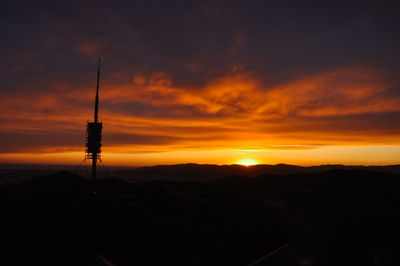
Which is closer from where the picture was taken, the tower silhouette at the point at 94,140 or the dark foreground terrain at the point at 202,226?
the dark foreground terrain at the point at 202,226

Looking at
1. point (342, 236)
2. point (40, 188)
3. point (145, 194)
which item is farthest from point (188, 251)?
point (40, 188)

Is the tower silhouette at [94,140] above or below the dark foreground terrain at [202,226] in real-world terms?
above

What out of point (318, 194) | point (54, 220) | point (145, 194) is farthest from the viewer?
point (318, 194)

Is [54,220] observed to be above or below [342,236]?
above

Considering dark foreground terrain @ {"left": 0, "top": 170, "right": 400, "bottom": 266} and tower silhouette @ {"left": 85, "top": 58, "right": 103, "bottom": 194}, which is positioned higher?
tower silhouette @ {"left": 85, "top": 58, "right": 103, "bottom": 194}

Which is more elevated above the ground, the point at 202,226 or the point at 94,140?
the point at 94,140

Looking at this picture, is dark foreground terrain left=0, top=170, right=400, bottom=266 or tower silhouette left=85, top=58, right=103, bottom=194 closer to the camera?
dark foreground terrain left=0, top=170, right=400, bottom=266

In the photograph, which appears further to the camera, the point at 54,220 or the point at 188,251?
the point at 54,220

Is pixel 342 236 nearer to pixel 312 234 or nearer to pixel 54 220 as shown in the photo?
pixel 312 234
